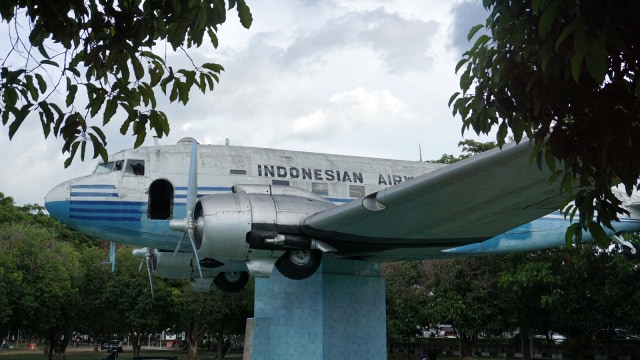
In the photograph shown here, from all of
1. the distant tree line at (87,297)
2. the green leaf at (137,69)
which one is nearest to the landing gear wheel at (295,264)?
the green leaf at (137,69)

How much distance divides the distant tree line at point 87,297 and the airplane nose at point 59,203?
45.4 ft

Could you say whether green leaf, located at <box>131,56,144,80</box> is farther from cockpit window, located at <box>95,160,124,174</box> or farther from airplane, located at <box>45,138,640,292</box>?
cockpit window, located at <box>95,160,124,174</box>

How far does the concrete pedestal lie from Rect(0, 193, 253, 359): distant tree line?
13877 millimetres

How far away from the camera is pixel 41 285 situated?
84.7ft

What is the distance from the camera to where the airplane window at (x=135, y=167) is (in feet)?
39.7

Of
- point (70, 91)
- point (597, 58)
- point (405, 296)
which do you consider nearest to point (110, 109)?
point (70, 91)

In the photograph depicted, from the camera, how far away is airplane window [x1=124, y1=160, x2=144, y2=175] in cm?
1209

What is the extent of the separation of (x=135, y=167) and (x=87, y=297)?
20.7m

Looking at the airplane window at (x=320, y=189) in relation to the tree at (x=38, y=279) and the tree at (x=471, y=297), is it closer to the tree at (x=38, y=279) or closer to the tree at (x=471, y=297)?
the tree at (x=471, y=297)

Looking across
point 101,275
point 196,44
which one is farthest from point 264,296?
point 101,275

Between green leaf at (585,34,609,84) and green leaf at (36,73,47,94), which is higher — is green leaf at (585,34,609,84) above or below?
below

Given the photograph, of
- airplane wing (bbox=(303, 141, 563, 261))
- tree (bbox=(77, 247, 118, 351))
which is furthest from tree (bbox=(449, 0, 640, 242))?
tree (bbox=(77, 247, 118, 351))

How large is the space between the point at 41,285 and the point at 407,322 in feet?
53.7

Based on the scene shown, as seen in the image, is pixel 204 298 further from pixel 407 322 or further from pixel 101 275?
pixel 407 322
